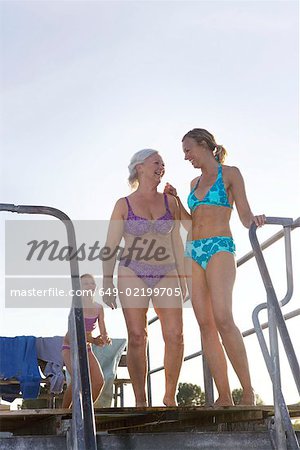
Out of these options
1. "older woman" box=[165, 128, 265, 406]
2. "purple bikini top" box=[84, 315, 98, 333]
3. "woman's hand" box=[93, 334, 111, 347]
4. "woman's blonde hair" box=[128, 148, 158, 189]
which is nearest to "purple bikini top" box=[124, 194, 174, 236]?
"older woman" box=[165, 128, 265, 406]

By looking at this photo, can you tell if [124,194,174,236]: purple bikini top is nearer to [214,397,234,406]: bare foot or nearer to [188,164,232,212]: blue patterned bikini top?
[188,164,232,212]: blue patterned bikini top

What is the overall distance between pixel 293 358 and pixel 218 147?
6.22ft

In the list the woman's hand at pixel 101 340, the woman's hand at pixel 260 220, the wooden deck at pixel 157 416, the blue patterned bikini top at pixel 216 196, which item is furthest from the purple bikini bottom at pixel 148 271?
the woman's hand at pixel 101 340

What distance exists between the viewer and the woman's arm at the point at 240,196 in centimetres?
442

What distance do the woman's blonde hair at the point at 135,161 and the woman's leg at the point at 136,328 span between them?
2.26 feet

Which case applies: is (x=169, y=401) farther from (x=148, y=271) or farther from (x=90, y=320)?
(x=90, y=320)

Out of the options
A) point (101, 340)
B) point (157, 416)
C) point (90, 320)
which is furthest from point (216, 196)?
point (90, 320)

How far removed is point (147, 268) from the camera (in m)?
4.54

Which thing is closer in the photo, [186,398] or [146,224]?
[146,224]

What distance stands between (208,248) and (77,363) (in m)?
1.61

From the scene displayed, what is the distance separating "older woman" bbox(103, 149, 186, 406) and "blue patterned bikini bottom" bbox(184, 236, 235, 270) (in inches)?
9.6

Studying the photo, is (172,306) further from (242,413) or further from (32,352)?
(32,352)

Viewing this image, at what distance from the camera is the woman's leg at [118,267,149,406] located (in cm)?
439

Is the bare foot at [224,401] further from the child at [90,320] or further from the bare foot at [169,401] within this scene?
the child at [90,320]
